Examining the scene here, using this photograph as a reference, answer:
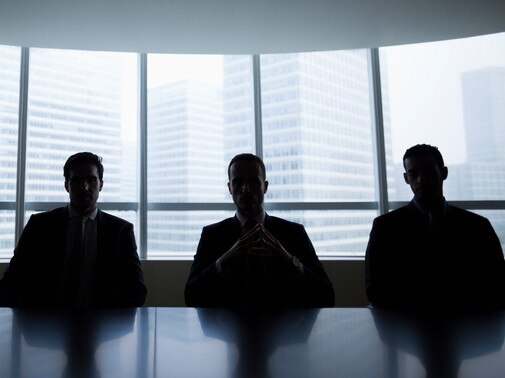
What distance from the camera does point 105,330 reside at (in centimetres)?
109

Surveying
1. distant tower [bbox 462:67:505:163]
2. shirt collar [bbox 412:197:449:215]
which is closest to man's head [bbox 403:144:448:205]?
shirt collar [bbox 412:197:449:215]

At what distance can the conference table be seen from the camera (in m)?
0.77

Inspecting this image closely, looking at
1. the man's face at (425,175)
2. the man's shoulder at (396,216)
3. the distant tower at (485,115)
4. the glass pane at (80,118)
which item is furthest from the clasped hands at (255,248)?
the distant tower at (485,115)

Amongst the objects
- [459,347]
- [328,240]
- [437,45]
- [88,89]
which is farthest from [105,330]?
[437,45]

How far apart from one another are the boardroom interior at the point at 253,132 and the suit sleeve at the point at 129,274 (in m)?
1.97

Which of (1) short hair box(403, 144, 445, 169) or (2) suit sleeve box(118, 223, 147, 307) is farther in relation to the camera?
(1) short hair box(403, 144, 445, 169)

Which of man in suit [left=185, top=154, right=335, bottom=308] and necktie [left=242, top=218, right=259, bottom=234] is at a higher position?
necktie [left=242, top=218, right=259, bottom=234]

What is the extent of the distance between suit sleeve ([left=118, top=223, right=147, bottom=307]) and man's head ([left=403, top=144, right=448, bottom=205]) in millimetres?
1620

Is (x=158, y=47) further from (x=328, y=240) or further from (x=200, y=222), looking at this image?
(x=328, y=240)

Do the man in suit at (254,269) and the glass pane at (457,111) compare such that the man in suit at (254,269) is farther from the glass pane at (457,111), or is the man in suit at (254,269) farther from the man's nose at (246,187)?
the glass pane at (457,111)

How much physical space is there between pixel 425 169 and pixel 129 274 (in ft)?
5.73

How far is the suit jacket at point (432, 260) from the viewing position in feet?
6.12

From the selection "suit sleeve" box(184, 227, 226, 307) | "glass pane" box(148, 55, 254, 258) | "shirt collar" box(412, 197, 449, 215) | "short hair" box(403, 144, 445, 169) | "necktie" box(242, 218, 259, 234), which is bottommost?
"suit sleeve" box(184, 227, 226, 307)

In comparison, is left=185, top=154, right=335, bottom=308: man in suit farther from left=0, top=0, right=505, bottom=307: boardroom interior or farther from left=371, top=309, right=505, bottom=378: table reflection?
left=0, top=0, right=505, bottom=307: boardroom interior
